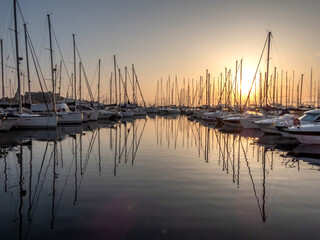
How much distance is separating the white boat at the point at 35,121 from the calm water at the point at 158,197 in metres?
17.9

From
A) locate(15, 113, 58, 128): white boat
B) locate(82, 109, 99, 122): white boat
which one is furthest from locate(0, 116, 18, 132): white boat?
locate(82, 109, 99, 122): white boat

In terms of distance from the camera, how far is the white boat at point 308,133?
1925 cm

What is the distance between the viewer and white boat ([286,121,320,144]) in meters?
19.2

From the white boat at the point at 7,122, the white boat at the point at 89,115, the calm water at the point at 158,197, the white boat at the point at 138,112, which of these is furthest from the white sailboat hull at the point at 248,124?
the white boat at the point at 138,112

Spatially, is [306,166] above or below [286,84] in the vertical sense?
below

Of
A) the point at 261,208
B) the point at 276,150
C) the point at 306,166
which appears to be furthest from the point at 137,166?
the point at 276,150

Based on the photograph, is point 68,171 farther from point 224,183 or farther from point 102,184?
point 224,183

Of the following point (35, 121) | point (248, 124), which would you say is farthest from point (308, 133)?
point (35, 121)

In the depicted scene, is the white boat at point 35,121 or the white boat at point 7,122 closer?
the white boat at point 7,122

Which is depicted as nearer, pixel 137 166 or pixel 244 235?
pixel 244 235

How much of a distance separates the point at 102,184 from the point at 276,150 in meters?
11.6

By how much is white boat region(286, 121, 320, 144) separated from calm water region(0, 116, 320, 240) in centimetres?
456

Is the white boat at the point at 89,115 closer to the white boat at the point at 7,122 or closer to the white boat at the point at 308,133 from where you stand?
the white boat at the point at 7,122

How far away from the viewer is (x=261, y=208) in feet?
24.6
